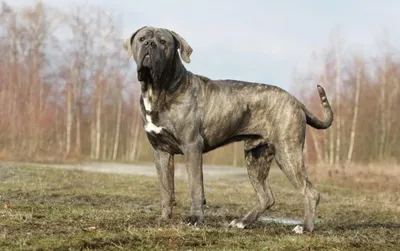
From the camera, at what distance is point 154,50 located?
6.32 metres

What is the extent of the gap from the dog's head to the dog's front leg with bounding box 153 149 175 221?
1.02 m

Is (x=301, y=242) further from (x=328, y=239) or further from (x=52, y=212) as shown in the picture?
(x=52, y=212)

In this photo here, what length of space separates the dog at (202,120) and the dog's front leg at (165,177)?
1cm

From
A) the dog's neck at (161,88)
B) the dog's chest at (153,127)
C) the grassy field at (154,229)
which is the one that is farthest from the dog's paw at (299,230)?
the dog's neck at (161,88)

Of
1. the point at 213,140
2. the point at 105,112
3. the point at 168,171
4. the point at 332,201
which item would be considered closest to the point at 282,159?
the point at 213,140

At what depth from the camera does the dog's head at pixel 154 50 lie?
6316 mm

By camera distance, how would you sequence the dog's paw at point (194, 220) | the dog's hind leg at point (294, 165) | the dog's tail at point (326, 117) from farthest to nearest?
1. the dog's tail at point (326, 117)
2. the dog's hind leg at point (294, 165)
3. the dog's paw at point (194, 220)

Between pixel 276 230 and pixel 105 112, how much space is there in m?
51.6

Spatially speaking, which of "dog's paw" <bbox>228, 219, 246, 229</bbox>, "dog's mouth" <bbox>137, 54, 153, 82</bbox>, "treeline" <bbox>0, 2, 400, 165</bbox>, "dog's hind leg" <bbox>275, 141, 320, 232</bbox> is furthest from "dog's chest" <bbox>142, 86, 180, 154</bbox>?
"treeline" <bbox>0, 2, 400, 165</bbox>

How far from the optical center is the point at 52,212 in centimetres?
711

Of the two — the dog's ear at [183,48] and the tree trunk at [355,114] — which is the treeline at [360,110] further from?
the dog's ear at [183,48]

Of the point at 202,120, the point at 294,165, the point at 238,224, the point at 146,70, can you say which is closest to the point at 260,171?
the point at 294,165

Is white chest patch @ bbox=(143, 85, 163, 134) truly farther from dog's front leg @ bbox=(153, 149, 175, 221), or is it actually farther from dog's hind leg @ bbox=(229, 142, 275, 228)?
dog's hind leg @ bbox=(229, 142, 275, 228)

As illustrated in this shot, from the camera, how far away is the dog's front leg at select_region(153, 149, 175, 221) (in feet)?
22.7
